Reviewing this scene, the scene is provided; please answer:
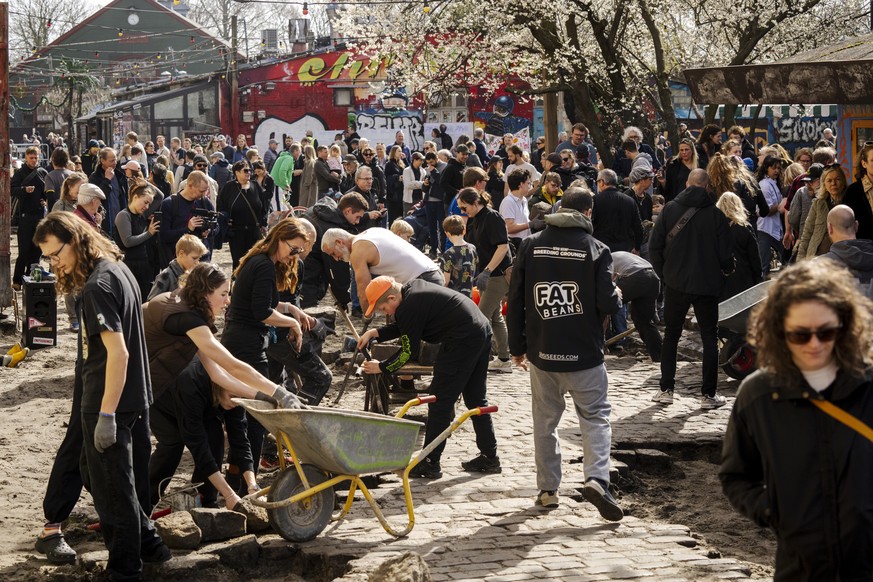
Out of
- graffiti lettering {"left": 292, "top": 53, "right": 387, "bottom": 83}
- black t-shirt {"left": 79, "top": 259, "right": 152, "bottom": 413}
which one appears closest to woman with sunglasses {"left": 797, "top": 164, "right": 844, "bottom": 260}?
black t-shirt {"left": 79, "top": 259, "right": 152, "bottom": 413}

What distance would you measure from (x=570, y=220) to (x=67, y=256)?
298 centimetres

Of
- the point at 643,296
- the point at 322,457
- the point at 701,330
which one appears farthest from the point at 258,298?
the point at 643,296

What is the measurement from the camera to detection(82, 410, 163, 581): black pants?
20.0ft

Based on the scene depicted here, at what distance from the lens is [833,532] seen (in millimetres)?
3730

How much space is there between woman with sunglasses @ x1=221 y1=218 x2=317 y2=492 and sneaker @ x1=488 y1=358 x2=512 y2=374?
15.1ft

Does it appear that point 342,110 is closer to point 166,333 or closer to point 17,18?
point 17,18

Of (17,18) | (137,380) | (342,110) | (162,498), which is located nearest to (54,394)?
(162,498)

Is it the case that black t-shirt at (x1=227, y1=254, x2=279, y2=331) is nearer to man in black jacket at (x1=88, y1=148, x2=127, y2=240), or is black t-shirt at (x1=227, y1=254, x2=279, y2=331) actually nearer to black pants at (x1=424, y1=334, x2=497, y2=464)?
black pants at (x1=424, y1=334, x2=497, y2=464)

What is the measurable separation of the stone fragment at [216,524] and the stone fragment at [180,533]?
3.0 inches

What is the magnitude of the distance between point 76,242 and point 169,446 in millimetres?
1841

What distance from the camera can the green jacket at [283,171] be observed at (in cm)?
2333

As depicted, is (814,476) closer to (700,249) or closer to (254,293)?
(254,293)

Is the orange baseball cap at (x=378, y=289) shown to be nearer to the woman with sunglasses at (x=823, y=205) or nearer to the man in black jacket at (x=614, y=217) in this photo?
the woman with sunglasses at (x=823, y=205)

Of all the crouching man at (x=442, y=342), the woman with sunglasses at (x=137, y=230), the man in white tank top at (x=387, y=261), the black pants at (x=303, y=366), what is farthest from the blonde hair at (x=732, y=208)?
the woman with sunglasses at (x=137, y=230)
